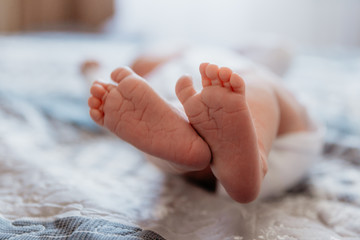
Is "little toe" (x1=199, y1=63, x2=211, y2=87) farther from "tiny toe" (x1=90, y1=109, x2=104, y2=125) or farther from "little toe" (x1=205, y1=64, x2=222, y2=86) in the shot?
"tiny toe" (x1=90, y1=109, x2=104, y2=125)

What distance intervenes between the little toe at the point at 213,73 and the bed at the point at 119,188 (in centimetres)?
23

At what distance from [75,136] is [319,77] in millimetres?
948

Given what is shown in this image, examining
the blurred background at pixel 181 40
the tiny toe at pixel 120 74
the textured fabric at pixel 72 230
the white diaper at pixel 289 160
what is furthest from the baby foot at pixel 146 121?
the blurred background at pixel 181 40

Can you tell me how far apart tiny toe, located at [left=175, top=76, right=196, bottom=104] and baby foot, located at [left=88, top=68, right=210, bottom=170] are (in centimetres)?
3

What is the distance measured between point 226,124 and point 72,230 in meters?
0.26

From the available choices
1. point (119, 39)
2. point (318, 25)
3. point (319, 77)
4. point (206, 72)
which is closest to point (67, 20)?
point (119, 39)

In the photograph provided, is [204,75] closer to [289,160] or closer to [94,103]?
[94,103]

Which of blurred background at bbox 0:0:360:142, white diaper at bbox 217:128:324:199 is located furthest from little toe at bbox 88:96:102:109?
A: blurred background at bbox 0:0:360:142

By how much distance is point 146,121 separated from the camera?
1.86 ft

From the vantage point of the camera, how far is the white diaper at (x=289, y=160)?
745 millimetres

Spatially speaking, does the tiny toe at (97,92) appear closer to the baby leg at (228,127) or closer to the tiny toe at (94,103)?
the tiny toe at (94,103)

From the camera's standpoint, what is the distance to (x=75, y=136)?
977 mm

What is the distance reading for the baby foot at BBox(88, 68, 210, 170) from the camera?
1.77 feet

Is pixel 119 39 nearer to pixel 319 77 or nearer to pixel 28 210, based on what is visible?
pixel 319 77
